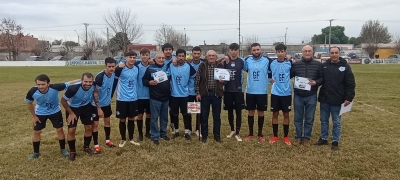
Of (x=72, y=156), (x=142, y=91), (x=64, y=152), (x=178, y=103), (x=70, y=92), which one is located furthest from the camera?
(x=178, y=103)

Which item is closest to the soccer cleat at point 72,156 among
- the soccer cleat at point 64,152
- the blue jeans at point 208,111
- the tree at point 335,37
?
the soccer cleat at point 64,152

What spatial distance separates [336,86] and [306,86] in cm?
55

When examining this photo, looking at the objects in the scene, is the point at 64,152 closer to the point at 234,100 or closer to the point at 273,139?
the point at 234,100

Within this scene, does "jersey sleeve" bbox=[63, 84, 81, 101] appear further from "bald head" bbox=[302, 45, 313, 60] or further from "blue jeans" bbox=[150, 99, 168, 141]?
"bald head" bbox=[302, 45, 313, 60]

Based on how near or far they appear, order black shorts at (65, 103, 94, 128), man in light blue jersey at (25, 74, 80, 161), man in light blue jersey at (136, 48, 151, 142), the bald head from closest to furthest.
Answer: man in light blue jersey at (25, 74, 80, 161), black shorts at (65, 103, 94, 128), the bald head, man in light blue jersey at (136, 48, 151, 142)

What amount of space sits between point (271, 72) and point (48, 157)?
470cm

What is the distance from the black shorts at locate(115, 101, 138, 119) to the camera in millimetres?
6332

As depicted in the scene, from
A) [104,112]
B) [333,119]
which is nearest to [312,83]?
[333,119]

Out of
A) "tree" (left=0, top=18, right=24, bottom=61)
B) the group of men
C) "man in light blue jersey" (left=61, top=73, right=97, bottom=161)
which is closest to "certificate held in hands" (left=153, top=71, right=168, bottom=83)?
the group of men

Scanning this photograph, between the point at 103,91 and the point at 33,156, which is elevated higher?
the point at 103,91

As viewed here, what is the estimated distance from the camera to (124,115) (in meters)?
6.41

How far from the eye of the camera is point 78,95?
5.62m

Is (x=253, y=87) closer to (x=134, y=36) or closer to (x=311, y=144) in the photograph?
(x=311, y=144)

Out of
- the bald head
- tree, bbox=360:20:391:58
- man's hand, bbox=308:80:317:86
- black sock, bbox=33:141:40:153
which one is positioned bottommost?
black sock, bbox=33:141:40:153
